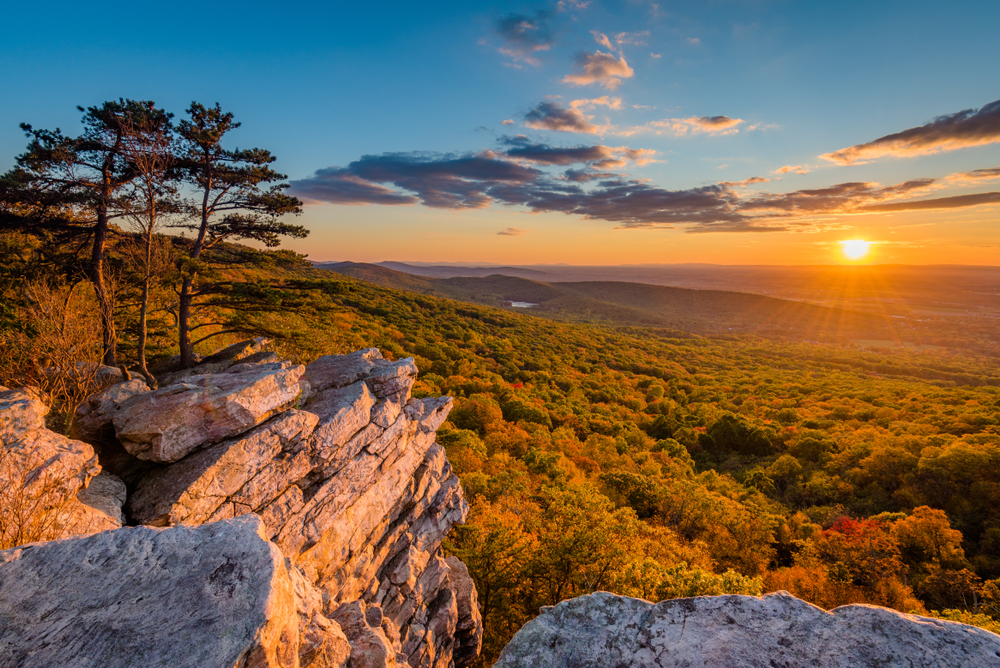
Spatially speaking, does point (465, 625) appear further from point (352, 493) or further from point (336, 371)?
point (336, 371)

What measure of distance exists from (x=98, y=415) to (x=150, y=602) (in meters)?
7.11

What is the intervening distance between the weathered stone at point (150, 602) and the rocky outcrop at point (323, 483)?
613 mm

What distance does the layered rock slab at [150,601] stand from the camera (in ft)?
A: 17.5

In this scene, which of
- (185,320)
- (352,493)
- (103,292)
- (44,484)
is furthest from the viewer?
(185,320)

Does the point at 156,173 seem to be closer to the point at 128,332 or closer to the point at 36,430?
the point at 128,332

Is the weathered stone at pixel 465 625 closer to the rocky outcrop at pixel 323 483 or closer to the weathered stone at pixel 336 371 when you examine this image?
the rocky outcrop at pixel 323 483

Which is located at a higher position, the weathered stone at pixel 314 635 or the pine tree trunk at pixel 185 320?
the pine tree trunk at pixel 185 320

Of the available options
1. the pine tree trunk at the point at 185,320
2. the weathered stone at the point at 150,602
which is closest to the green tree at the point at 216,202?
the pine tree trunk at the point at 185,320

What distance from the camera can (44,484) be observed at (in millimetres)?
7855

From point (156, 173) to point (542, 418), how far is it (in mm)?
50213

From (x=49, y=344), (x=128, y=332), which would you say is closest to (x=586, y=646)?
(x=49, y=344)

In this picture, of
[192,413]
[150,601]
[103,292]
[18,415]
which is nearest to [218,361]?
[103,292]

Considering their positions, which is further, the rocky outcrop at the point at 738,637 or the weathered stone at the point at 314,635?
the weathered stone at the point at 314,635

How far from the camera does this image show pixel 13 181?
525 inches
